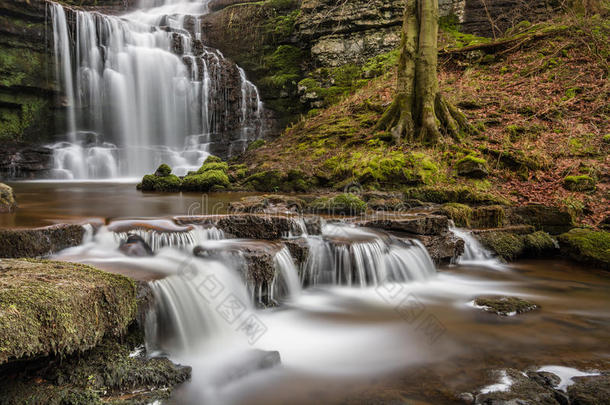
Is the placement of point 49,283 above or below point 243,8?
below

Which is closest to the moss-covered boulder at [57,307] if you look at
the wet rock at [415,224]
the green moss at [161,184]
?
the wet rock at [415,224]

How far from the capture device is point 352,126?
1218 cm

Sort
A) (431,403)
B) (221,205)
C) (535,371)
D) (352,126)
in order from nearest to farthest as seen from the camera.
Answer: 1. (431,403)
2. (535,371)
3. (221,205)
4. (352,126)

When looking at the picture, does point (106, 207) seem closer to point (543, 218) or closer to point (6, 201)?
point (6, 201)

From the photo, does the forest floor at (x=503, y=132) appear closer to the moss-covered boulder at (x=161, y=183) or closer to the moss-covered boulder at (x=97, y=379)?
the moss-covered boulder at (x=161, y=183)

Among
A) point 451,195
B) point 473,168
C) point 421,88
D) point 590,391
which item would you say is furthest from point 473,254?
point 421,88

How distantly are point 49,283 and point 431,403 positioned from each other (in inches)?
105

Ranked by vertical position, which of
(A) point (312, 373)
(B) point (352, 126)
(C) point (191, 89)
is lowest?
(A) point (312, 373)

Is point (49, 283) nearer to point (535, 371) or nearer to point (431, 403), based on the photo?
point (431, 403)

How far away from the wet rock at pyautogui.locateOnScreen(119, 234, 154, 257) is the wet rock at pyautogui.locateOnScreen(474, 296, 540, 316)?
4098 millimetres

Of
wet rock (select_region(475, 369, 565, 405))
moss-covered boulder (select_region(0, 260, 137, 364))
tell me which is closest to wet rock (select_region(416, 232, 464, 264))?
wet rock (select_region(475, 369, 565, 405))

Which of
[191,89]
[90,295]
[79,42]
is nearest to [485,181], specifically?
[90,295]

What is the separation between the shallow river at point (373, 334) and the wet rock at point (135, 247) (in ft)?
0.40

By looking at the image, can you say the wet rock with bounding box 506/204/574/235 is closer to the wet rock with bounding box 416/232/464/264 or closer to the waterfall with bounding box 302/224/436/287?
the wet rock with bounding box 416/232/464/264
